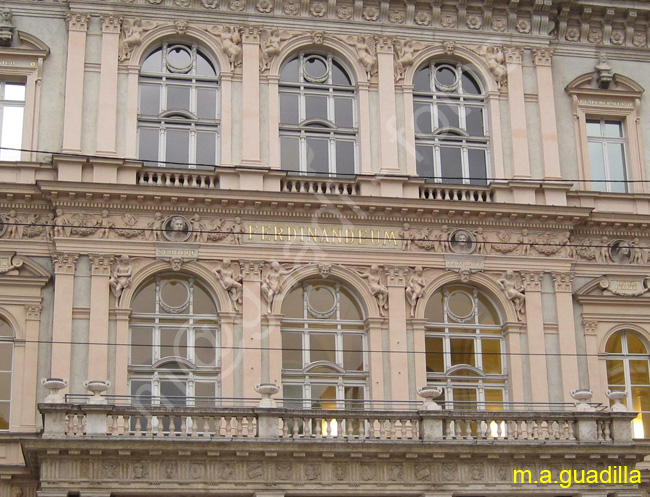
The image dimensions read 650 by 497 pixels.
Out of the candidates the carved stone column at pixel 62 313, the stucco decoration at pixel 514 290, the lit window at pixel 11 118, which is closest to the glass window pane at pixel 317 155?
the stucco decoration at pixel 514 290

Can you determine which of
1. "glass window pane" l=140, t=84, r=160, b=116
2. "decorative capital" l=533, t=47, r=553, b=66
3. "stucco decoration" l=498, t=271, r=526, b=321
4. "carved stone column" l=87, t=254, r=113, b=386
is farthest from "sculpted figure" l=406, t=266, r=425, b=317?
"glass window pane" l=140, t=84, r=160, b=116

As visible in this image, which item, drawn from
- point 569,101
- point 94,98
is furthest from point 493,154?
point 94,98

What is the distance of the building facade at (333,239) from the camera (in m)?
26.2

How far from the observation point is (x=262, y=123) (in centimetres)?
3045

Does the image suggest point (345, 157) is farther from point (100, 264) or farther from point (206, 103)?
point (100, 264)

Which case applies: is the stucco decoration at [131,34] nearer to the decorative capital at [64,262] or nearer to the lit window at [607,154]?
the decorative capital at [64,262]

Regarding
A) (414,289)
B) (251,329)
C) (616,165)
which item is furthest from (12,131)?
(616,165)

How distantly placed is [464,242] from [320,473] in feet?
24.7

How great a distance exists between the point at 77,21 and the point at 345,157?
7.46 m

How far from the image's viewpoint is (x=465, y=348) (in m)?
29.9

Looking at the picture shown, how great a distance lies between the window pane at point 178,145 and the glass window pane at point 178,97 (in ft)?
2.18

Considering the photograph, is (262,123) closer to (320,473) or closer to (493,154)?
(493,154)

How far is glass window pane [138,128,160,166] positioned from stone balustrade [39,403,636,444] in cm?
736

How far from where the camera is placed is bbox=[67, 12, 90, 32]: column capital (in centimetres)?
3014
